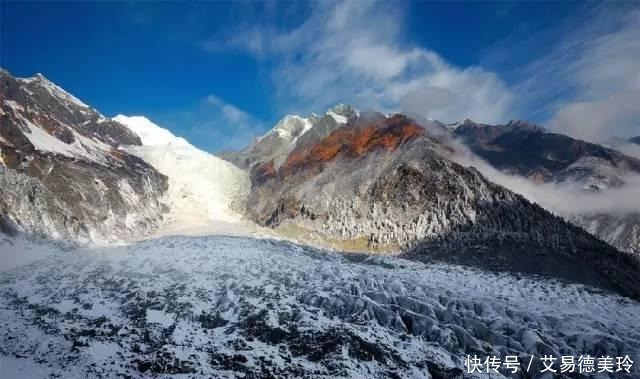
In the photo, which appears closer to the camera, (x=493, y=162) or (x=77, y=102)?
(x=77, y=102)

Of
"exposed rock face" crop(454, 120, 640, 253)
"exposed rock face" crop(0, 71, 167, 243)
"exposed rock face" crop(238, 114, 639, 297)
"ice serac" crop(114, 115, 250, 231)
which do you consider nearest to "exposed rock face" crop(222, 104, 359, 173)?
"ice serac" crop(114, 115, 250, 231)

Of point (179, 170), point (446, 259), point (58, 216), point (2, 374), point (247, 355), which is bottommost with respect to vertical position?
point (2, 374)

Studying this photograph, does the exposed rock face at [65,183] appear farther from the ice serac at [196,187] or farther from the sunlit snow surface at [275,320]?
the sunlit snow surface at [275,320]

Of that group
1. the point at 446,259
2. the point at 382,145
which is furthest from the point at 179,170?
the point at 446,259

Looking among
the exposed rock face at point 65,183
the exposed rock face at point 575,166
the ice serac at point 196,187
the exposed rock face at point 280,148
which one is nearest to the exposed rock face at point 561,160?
the exposed rock face at point 575,166

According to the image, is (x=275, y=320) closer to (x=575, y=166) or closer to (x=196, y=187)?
(x=196, y=187)

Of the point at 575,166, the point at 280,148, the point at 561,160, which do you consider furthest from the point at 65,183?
the point at 561,160

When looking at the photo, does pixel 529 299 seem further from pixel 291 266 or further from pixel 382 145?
pixel 382 145
